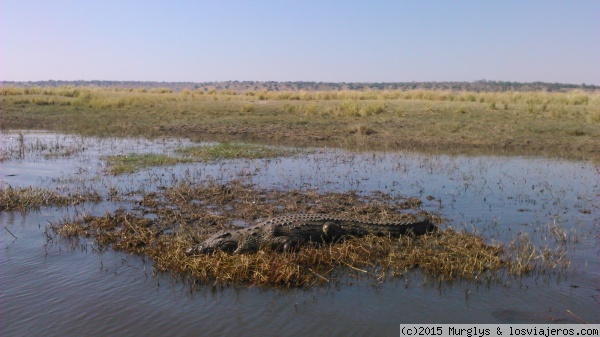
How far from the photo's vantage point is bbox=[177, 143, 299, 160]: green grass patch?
13.4 m

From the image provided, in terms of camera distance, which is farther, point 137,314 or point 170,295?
point 170,295

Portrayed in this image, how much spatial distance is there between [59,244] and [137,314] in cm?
246

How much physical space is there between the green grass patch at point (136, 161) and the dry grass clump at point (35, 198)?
2233 mm

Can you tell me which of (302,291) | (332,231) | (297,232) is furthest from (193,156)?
(302,291)

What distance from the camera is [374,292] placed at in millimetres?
5340

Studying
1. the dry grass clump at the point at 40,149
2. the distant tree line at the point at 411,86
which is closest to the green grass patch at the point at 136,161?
the dry grass clump at the point at 40,149

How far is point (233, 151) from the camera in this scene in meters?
14.1

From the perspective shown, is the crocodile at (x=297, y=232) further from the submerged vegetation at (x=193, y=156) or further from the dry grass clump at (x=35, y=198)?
the submerged vegetation at (x=193, y=156)

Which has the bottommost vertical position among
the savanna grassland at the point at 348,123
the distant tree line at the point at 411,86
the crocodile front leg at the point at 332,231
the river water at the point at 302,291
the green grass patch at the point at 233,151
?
the river water at the point at 302,291

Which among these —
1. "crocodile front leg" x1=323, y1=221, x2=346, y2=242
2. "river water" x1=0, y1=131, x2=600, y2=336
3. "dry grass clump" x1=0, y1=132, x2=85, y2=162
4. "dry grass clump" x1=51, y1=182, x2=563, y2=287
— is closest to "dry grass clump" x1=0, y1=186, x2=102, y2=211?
A: "river water" x1=0, y1=131, x2=600, y2=336

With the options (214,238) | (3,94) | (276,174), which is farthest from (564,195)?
(3,94)

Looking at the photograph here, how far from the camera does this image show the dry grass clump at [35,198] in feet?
27.2

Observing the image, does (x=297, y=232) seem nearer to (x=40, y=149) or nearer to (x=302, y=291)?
(x=302, y=291)

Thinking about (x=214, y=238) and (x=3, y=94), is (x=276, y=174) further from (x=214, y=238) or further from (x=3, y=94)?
(x=3, y=94)
